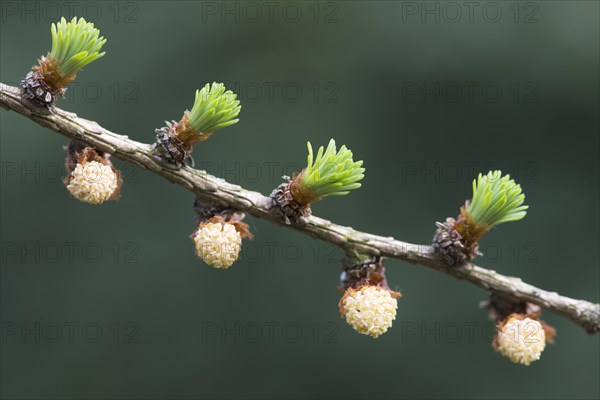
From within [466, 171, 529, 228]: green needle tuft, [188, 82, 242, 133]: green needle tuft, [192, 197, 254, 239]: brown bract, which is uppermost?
[466, 171, 529, 228]: green needle tuft

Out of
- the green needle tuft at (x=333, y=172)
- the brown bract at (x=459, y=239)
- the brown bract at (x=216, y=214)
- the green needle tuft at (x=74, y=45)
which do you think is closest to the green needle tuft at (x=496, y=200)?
the brown bract at (x=459, y=239)

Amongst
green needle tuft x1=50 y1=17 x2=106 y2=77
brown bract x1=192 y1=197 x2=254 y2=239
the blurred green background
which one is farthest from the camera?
the blurred green background

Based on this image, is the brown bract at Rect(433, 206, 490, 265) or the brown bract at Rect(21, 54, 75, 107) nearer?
the brown bract at Rect(21, 54, 75, 107)

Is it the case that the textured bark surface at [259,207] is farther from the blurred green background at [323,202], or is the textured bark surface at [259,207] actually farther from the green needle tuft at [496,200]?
the blurred green background at [323,202]

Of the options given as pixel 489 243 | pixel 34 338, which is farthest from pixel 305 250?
pixel 34 338

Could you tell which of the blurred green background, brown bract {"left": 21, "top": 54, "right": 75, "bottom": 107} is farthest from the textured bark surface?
the blurred green background

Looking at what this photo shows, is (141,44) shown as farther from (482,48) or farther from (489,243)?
(489,243)

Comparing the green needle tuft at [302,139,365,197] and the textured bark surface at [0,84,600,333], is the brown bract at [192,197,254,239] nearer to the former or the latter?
the textured bark surface at [0,84,600,333]

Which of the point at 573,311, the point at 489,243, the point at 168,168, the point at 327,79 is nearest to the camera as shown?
the point at 168,168
